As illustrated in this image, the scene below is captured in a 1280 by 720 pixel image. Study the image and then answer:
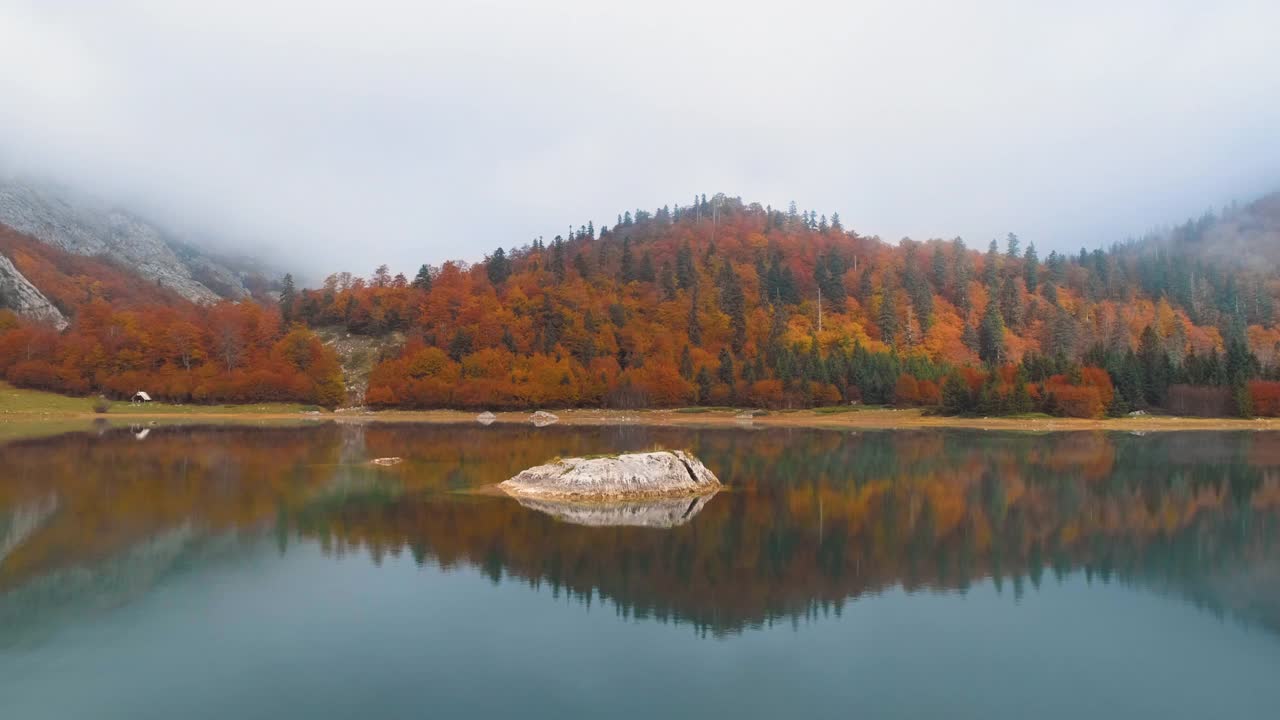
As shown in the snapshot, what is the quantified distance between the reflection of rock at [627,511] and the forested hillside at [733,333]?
269 feet

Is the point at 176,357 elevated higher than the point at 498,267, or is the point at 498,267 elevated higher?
the point at 498,267

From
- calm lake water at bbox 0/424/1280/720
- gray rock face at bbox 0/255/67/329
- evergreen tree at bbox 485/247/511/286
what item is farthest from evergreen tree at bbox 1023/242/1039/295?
gray rock face at bbox 0/255/67/329

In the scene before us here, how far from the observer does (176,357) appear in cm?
13638

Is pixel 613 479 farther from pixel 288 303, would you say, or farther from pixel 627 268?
pixel 288 303

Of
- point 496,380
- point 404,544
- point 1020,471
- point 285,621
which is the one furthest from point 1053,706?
point 496,380

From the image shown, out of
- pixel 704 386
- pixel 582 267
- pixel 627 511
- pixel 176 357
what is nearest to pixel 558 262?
pixel 582 267

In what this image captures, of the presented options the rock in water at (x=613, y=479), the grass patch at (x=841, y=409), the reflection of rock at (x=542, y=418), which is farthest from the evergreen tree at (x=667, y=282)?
the rock in water at (x=613, y=479)

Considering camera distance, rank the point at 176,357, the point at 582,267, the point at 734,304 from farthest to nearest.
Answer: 1. the point at 582,267
2. the point at 734,304
3. the point at 176,357

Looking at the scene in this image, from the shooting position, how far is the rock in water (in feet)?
130

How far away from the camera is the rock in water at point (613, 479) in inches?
1556

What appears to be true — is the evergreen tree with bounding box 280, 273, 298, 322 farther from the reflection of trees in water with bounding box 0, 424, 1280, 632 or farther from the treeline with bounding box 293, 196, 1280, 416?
the reflection of trees in water with bounding box 0, 424, 1280, 632

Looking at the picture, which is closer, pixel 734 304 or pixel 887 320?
pixel 734 304

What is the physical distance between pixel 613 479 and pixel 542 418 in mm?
77572

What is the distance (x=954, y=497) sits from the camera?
1602 inches
